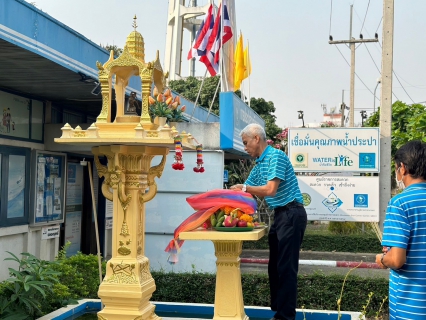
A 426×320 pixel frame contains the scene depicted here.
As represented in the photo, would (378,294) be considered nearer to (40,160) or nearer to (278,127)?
(40,160)

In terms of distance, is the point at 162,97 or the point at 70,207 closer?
the point at 162,97

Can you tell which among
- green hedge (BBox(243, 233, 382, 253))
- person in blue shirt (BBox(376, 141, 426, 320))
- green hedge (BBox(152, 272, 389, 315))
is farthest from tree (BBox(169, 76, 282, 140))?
person in blue shirt (BBox(376, 141, 426, 320))

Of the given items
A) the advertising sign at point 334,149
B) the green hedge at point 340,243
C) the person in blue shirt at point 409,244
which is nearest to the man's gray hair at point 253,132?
the person in blue shirt at point 409,244

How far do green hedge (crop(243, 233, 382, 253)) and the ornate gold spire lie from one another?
1175cm

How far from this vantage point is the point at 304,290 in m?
7.45

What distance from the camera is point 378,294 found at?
737cm

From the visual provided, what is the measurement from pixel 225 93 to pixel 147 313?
506 centimetres

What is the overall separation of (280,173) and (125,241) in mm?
1596

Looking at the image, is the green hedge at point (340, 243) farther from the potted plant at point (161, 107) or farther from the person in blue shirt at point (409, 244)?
the person in blue shirt at point (409, 244)

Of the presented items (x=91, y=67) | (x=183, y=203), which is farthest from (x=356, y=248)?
(x=91, y=67)

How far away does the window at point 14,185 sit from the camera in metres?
7.66

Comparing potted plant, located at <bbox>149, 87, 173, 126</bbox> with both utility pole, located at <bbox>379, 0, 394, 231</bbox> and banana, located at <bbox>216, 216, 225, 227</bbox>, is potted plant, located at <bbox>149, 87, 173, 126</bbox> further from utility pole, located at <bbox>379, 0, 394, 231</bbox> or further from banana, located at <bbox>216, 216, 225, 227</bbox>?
utility pole, located at <bbox>379, 0, 394, 231</bbox>

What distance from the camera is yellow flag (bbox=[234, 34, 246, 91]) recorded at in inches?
468

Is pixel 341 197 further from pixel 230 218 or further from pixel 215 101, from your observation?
pixel 215 101
